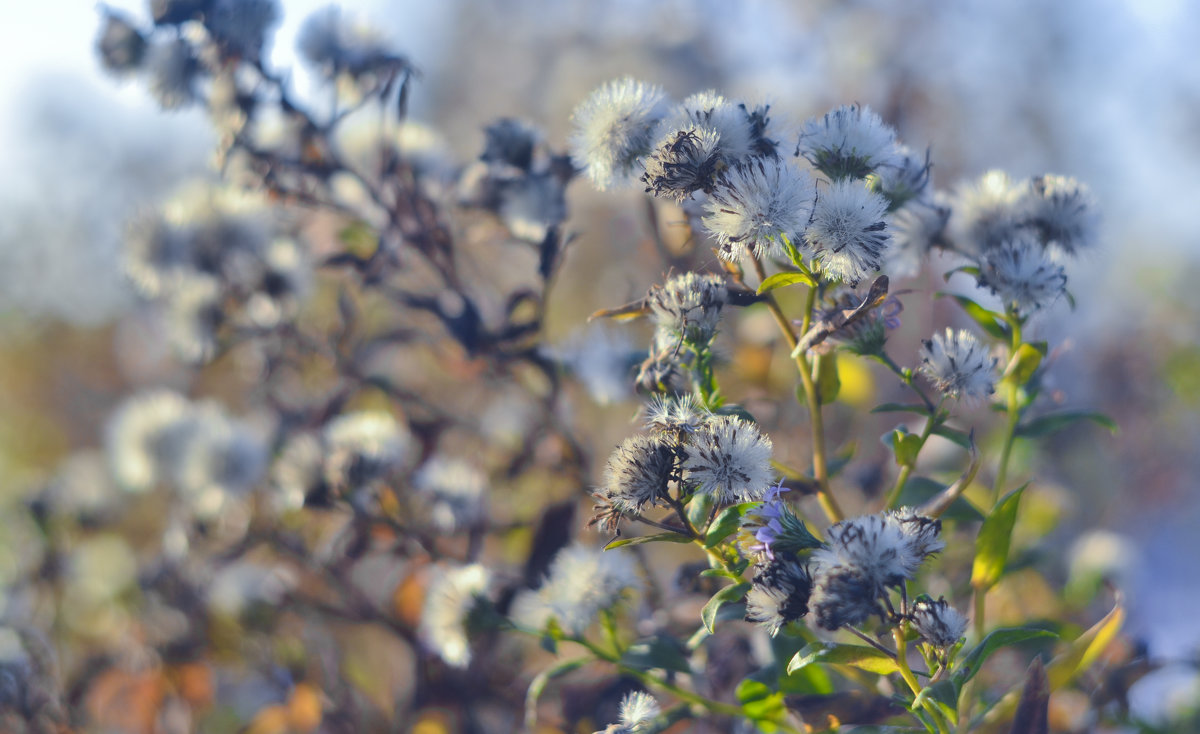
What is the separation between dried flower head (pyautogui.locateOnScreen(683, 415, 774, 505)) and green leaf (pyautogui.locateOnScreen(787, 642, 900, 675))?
0.09m

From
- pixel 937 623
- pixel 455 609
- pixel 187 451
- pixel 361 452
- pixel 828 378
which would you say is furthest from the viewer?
pixel 187 451

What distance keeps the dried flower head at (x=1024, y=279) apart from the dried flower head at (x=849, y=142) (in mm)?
99

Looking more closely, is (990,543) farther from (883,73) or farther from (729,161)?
(883,73)

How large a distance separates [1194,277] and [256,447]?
3220mm

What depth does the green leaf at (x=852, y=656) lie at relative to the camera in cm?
45

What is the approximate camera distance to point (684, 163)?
1.53 feet

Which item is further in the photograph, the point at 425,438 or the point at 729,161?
the point at 425,438

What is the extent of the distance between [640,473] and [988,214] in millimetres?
341

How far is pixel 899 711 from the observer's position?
53cm

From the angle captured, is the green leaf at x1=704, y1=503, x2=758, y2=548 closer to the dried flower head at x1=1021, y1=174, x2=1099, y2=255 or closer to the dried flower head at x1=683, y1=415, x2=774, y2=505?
the dried flower head at x1=683, y1=415, x2=774, y2=505

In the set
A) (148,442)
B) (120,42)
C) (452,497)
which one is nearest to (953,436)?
(452,497)

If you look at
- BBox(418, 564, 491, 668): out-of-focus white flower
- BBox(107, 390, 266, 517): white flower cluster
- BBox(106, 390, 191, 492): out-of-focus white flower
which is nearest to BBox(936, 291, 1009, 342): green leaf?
BBox(418, 564, 491, 668): out-of-focus white flower

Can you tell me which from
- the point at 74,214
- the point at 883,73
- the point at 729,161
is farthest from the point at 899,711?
the point at 74,214

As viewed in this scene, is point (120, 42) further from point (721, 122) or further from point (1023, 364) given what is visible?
point (1023, 364)
